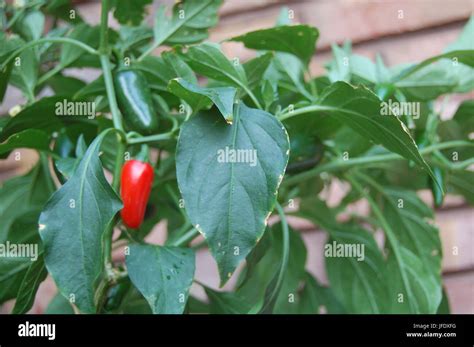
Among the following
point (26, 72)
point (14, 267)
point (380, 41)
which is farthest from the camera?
point (380, 41)

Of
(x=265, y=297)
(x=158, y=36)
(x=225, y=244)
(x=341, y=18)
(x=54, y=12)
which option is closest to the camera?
(x=225, y=244)

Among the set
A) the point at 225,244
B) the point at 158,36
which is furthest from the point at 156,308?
the point at 158,36

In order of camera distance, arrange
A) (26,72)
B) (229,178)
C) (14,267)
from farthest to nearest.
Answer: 1. (26,72)
2. (14,267)
3. (229,178)

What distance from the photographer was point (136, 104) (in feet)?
2.10

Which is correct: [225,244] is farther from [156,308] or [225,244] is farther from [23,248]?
[23,248]

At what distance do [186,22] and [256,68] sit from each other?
0.11m

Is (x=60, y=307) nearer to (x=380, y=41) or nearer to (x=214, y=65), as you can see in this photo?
(x=214, y=65)

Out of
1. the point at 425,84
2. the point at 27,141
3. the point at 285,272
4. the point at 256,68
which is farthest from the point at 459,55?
the point at 27,141

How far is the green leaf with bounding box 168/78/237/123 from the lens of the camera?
0.49 m

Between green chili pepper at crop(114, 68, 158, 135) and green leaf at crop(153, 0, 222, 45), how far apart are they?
9cm

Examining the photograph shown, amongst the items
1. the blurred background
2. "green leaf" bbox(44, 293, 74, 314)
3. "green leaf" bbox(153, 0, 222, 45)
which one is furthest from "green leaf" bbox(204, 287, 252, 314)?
the blurred background

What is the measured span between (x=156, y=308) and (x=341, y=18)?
80cm

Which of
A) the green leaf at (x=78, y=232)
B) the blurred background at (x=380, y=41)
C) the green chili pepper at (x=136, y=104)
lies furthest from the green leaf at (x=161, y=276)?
the blurred background at (x=380, y=41)
